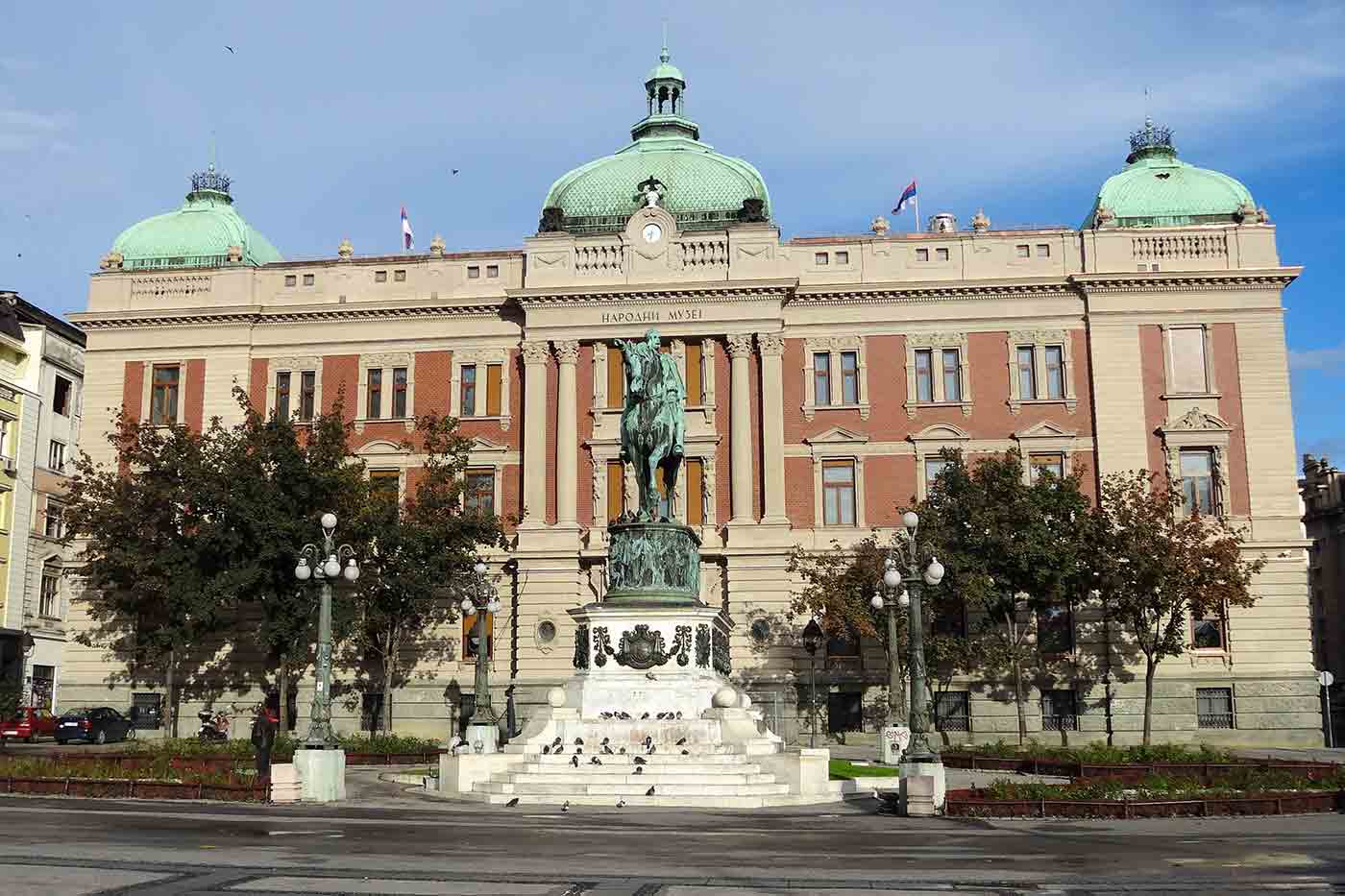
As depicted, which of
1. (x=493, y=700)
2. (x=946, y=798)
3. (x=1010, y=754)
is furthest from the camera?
(x=493, y=700)

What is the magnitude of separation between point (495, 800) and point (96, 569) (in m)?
29.1

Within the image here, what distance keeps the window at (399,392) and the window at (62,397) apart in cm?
1865

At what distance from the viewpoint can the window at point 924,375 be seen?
2200 inches

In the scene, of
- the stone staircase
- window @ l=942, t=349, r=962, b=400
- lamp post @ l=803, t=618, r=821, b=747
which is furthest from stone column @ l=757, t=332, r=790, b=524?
the stone staircase

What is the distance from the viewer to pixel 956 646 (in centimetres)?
4781

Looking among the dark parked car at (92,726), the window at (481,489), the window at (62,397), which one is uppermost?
the window at (62,397)

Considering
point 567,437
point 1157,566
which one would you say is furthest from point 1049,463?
point 567,437

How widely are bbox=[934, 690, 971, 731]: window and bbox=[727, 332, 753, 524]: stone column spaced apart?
9.98 metres

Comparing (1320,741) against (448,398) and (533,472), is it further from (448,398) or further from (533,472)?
(448,398)

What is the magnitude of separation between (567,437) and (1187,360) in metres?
24.5

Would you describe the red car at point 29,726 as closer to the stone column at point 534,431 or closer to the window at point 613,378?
the stone column at point 534,431

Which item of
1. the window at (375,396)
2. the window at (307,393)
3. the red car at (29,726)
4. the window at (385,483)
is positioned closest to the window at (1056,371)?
the window at (385,483)

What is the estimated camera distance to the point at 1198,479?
53688 mm

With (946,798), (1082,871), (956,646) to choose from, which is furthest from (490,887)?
(956,646)
